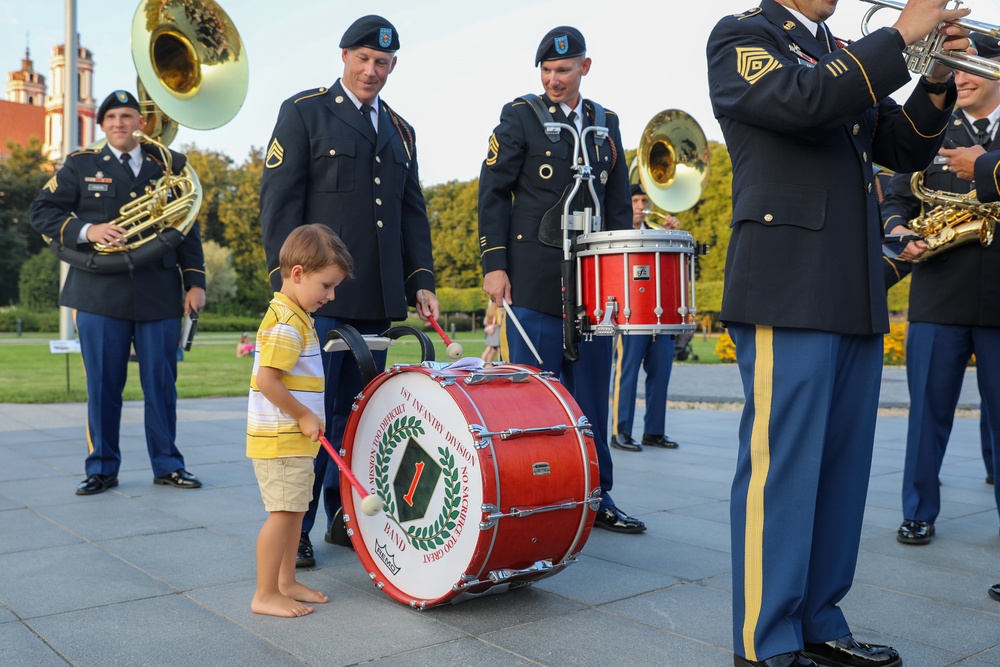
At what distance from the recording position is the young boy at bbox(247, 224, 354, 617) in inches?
133

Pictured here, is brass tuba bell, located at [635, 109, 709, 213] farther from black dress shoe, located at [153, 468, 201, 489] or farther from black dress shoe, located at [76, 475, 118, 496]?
black dress shoe, located at [76, 475, 118, 496]

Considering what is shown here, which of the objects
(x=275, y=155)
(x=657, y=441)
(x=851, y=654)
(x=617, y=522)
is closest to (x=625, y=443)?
(x=657, y=441)

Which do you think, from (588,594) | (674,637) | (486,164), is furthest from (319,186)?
(674,637)

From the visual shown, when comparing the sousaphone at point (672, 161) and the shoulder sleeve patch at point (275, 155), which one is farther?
the sousaphone at point (672, 161)

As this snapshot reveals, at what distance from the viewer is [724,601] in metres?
3.55

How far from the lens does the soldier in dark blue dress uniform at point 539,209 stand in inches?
188

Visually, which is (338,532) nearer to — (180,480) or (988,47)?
(180,480)

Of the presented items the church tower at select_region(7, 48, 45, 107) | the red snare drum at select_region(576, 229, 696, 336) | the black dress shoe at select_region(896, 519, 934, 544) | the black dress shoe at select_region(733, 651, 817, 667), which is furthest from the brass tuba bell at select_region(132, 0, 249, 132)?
the church tower at select_region(7, 48, 45, 107)

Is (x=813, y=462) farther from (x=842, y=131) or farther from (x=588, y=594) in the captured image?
(x=588, y=594)

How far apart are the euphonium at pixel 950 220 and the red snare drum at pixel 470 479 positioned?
2.33 meters

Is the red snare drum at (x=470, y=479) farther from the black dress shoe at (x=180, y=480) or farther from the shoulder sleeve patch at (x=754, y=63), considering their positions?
the black dress shoe at (x=180, y=480)

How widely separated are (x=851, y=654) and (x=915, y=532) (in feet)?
6.59

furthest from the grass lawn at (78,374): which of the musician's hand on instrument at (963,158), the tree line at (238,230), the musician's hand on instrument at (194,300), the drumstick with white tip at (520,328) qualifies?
the tree line at (238,230)

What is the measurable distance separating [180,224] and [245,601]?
3309mm
